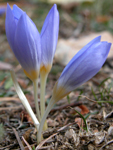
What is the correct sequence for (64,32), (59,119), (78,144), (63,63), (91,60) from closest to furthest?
(91,60), (78,144), (59,119), (63,63), (64,32)

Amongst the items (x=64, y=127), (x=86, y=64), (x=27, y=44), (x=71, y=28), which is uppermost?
(x=71, y=28)

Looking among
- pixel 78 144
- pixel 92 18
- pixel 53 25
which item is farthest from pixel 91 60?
pixel 92 18

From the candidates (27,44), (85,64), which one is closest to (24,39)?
(27,44)

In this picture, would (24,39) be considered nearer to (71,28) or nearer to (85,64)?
(85,64)

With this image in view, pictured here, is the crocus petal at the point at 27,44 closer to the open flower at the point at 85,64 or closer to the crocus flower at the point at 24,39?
the crocus flower at the point at 24,39

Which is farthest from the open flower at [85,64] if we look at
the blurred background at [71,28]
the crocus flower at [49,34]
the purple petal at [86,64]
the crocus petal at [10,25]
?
the blurred background at [71,28]

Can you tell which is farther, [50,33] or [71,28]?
[71,28]

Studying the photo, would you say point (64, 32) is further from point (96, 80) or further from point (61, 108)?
point (61, 108)
